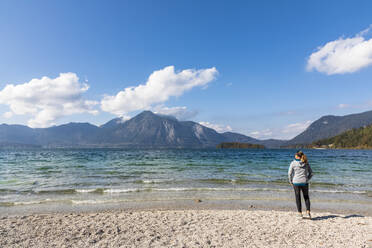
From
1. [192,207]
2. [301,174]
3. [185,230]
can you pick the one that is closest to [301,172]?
[301,174]

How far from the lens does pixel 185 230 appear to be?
8.26m

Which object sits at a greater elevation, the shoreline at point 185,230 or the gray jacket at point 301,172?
the gray jacket at point 301,172

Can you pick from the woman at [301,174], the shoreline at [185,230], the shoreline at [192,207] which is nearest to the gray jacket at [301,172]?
the woman at [301,174]

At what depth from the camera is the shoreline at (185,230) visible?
7.12 m

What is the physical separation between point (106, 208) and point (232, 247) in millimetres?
7971

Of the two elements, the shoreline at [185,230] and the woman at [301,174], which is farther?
the woman at [301,174]

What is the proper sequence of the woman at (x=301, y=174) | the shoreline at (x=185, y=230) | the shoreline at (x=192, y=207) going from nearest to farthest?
the shoreline at (x=185, y=230)
the woman at (x=301, y=174)
the shoreline at (x=192, y=207)

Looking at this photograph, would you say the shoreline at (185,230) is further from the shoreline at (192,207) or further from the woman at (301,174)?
the woman at (301,174)

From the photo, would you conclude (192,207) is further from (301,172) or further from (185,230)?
(301,172)

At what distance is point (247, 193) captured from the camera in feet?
51.3

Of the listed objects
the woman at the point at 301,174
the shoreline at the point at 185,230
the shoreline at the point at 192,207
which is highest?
the woman at the point at 301,174

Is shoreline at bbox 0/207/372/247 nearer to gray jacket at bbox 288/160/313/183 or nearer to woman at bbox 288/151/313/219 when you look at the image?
woman at bbox 288/151/313/219

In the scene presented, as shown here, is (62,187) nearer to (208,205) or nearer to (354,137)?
(208,205)

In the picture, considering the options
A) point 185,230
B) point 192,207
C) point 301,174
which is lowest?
point 192,207
